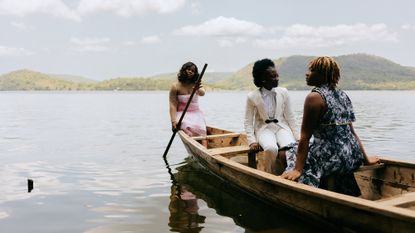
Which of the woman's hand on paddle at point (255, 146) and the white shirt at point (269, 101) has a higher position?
the white shirt at point (269, 101)

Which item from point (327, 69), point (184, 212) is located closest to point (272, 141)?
point (184, 212)

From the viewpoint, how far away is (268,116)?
25.6ft

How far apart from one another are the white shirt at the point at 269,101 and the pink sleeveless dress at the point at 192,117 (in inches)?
159

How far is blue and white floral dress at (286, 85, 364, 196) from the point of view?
5586 mm

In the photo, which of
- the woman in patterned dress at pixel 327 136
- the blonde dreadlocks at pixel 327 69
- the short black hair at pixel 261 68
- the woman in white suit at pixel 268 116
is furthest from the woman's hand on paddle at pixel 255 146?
the blonde dreadlocks at pixel 327 69

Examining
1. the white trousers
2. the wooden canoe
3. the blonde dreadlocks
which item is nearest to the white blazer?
the white trousers

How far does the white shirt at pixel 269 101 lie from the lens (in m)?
7.74

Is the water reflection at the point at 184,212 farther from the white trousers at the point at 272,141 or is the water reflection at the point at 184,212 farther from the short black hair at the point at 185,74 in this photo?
the short black hair at the point at 185,74

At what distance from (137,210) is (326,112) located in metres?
4.19

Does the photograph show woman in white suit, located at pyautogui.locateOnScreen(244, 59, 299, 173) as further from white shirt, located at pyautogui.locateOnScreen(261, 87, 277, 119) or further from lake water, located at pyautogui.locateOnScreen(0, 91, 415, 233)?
lake water, located at pyautogui.locateOnScreen(0, 91, 415, 233)

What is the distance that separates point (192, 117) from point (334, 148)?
659cm

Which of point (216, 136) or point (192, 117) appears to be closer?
point (216, 136)

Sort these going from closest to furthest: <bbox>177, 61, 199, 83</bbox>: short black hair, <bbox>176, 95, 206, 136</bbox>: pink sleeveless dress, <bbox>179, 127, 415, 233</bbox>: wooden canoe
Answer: <bbox>179, 127, 415, 233</bbox>: wooden canoe < <bbox>177, 61, 199, 83</bbox>: short black hair < <bbox>176, 95, 206, 136</bbox>: pink sleeveless dress

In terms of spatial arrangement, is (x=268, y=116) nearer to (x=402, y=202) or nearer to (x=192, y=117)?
(x=402, y=202)
